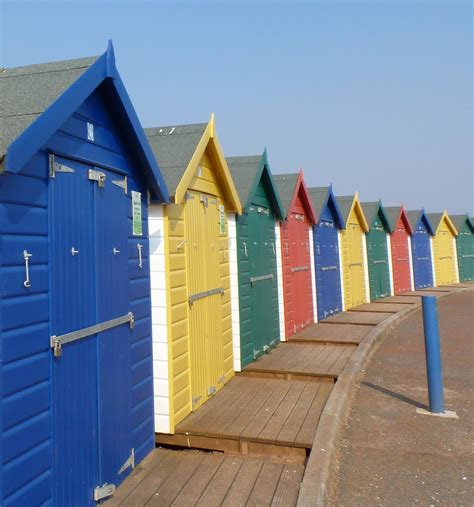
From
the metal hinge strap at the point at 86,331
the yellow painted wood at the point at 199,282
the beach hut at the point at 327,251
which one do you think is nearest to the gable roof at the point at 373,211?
the beach hut at the point at 327,251

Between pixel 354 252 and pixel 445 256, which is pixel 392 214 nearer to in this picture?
pixel 354 252

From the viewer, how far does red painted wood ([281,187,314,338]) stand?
10.0 m

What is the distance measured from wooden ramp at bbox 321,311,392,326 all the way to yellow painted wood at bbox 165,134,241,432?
18.0ft

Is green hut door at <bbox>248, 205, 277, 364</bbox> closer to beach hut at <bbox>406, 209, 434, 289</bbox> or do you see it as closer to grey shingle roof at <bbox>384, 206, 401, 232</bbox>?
grey shingle roof at <bbox>384, 206, 401, 232</bbox>

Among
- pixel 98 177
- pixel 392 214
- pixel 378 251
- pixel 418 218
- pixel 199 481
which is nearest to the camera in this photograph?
pixel 98 177

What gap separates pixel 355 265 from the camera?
15852 mm

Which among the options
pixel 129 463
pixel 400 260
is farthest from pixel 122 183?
pixel 400 260

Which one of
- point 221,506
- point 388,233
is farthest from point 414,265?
point 221,506

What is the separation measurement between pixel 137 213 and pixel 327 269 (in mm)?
9374

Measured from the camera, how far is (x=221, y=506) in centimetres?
366

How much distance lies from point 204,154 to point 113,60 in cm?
270

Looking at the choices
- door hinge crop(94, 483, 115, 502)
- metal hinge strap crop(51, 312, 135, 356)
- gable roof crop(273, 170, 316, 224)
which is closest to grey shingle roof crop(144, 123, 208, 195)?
metal hinge strap crop(51, 312, 135, 356)

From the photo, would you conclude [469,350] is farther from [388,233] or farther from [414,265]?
[414,265]

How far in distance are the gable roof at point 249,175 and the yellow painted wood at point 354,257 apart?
652 centimetres
